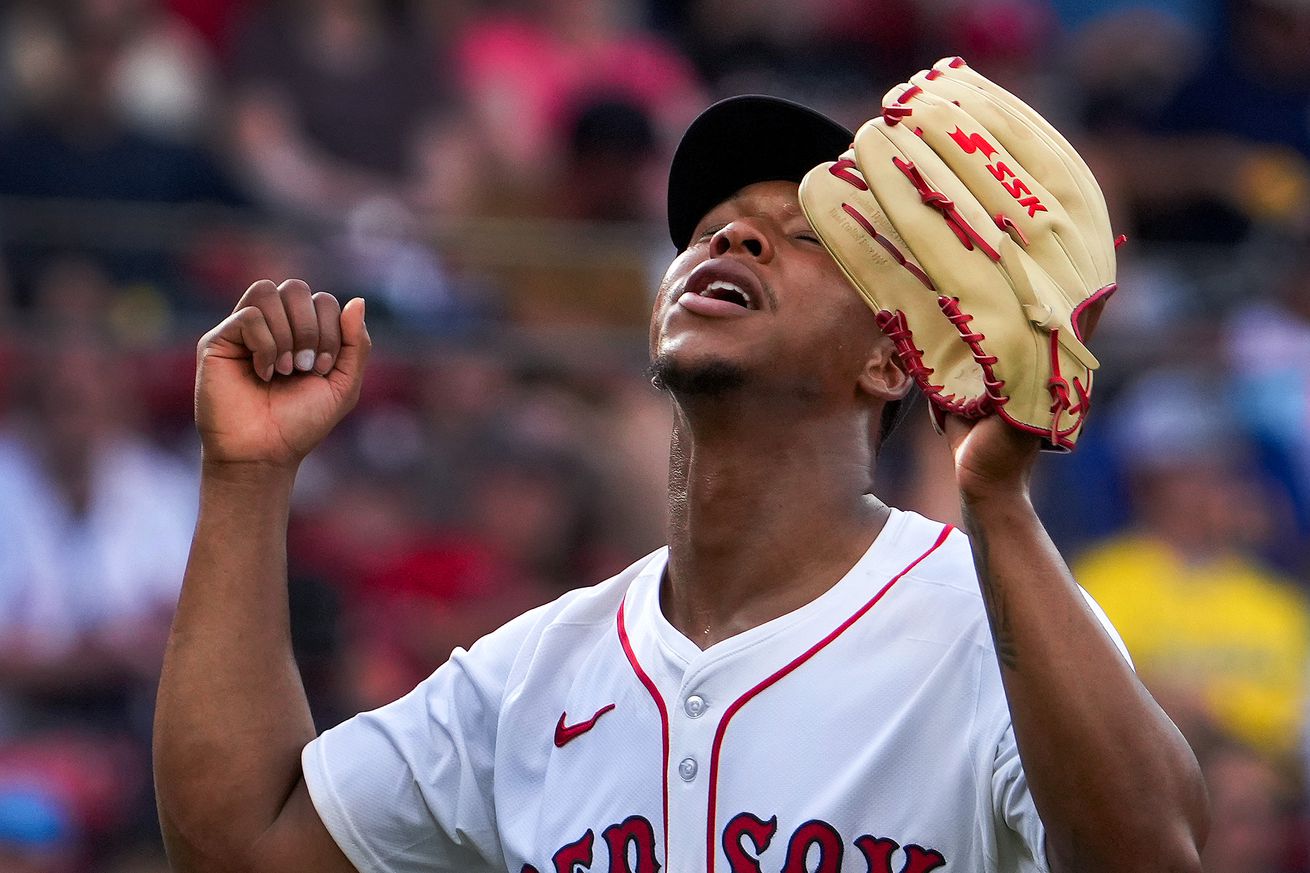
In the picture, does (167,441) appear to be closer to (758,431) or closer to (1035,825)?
(758,431)

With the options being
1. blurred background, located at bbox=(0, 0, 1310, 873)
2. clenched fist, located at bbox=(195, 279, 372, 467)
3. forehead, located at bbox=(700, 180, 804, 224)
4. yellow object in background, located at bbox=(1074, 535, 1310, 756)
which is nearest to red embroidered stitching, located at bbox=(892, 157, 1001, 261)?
forehead, located at bbox=(700, 180, 804, 224)

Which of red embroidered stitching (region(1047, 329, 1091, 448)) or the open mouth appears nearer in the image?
red embroidered stitching (region(1047, 329, 1091, 448))

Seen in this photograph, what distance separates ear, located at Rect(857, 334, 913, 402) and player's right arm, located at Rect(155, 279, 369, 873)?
0.74m

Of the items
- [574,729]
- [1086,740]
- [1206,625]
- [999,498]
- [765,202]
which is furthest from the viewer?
[1206,625]

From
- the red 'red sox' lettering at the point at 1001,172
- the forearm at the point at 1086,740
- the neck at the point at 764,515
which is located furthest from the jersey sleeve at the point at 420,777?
the red 'red sox' lettering at the point at 1001,172

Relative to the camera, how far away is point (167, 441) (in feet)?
19.0

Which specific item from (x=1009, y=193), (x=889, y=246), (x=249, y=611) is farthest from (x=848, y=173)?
(x=249, y=611)

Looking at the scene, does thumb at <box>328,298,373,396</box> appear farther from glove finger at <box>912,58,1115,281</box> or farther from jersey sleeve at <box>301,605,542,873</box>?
glove finger at <box>912,58,1115,281</box>

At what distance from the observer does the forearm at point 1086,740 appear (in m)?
1.94

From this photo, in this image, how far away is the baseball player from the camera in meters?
2.28

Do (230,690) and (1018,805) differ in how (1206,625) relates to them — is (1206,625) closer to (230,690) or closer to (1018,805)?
Result: (1018,805)

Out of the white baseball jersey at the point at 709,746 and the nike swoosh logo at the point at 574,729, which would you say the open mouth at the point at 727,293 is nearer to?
the white baseball jersey at the point at 709,746

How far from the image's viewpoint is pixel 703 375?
2525 millimetres

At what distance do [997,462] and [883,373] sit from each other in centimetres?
61
